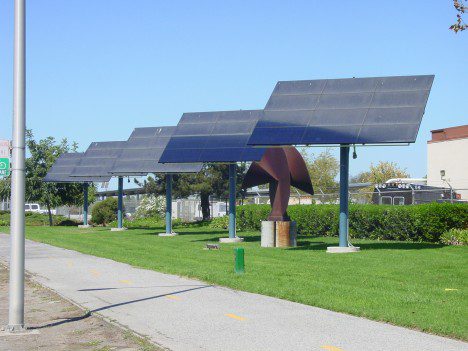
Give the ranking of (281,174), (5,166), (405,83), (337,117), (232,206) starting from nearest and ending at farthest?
(5,166), (337,117), (405,83), (281,174), (232,206)

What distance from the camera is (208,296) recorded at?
14.8 metres

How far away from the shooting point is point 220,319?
474 inches

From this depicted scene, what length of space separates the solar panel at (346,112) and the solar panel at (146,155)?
1283cm

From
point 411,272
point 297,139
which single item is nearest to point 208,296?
point 411,272

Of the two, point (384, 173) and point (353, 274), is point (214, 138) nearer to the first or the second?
point (353, 274)

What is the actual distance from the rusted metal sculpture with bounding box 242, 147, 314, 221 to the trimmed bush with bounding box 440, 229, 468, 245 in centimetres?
526

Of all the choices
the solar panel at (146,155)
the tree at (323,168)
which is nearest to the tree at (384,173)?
the tree at (323,168)

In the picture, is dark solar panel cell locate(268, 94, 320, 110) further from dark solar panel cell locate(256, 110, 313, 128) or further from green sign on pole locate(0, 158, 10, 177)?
green sign on pole locate(0, 158, 10, 177)

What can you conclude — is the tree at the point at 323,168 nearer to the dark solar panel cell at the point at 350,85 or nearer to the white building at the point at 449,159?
the white building at the point at 449,159

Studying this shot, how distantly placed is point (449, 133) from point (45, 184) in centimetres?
3059

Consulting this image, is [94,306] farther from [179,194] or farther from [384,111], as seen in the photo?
[179,194]

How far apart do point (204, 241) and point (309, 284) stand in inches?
704

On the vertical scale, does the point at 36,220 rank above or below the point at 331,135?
below

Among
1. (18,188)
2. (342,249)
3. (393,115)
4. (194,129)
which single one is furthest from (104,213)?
(18,188)
